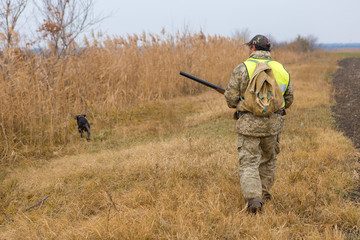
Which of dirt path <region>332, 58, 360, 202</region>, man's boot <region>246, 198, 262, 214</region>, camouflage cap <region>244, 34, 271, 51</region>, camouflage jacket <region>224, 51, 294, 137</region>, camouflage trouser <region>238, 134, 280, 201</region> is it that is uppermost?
camouflage cap <region>244, 34, 271, 51</region>

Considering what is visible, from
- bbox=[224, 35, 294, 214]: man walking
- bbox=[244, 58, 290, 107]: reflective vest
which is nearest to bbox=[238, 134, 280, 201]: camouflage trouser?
bbox=[224, 35, 294, 214]: man walking

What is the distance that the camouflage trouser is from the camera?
271 cm

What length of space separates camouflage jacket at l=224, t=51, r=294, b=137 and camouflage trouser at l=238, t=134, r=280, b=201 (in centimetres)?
9

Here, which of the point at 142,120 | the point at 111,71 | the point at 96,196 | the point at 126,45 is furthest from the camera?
the point at 126,45

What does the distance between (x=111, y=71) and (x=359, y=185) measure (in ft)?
20.5

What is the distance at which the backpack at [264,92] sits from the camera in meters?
2.61

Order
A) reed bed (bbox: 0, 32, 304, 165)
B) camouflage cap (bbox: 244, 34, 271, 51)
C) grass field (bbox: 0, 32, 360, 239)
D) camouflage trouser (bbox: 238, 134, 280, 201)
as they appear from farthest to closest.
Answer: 1. reed bed (bbox: 0, 32, 304, 165)
2. camouflage cap (bbox: 244, 34, 271, 51)
3. camouflage trouser (bbox: 238, 134, 280, 201)
4. grass field (bbox: 0, 32, 360, 239)

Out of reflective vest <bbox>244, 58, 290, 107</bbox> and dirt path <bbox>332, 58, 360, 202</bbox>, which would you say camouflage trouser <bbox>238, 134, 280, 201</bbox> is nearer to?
reflective vest <bbox>244, 58, 290, 107</bbox>

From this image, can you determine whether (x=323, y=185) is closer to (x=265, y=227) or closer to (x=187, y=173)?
(x=265, y=227)

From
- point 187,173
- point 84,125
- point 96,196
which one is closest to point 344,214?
point 187,173

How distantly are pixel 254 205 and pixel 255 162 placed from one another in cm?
40

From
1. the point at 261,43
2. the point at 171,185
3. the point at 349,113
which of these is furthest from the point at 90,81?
the point at 349,113

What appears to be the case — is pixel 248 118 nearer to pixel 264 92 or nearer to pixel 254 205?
pixel 264 92

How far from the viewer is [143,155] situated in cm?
460
